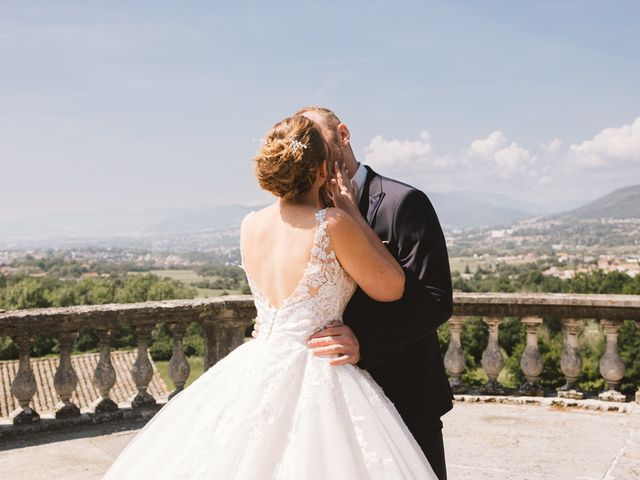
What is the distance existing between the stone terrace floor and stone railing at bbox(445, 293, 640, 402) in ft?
1.09

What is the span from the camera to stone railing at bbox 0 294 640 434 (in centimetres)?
537

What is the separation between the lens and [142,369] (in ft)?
18.9

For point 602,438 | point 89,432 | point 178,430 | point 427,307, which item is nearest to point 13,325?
point 89,432

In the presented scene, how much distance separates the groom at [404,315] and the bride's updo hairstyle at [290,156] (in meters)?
0.30

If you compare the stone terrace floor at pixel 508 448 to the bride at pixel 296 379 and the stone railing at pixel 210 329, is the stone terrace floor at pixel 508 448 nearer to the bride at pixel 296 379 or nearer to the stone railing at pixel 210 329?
the stone railing at pixel 210 329

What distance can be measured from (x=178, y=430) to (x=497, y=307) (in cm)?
446

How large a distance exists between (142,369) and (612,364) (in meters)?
4.33

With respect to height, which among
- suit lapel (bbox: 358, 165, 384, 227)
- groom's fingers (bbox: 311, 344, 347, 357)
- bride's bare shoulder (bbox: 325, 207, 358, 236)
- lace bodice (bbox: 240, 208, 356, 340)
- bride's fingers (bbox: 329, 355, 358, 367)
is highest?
suit lapel (bbox: 358, 165, 384, 227)

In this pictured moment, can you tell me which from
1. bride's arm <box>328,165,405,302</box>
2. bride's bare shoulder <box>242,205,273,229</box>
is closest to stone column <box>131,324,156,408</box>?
bride's bare shoulder <box>242,205,273,229</box>

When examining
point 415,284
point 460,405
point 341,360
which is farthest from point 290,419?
point 460,405

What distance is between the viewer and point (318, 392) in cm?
239

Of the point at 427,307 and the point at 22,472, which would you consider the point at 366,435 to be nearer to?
the point at 427,307

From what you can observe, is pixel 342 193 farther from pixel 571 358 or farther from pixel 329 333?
pixel 571 358

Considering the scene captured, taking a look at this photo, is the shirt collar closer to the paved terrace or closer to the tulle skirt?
the tulle skirt
